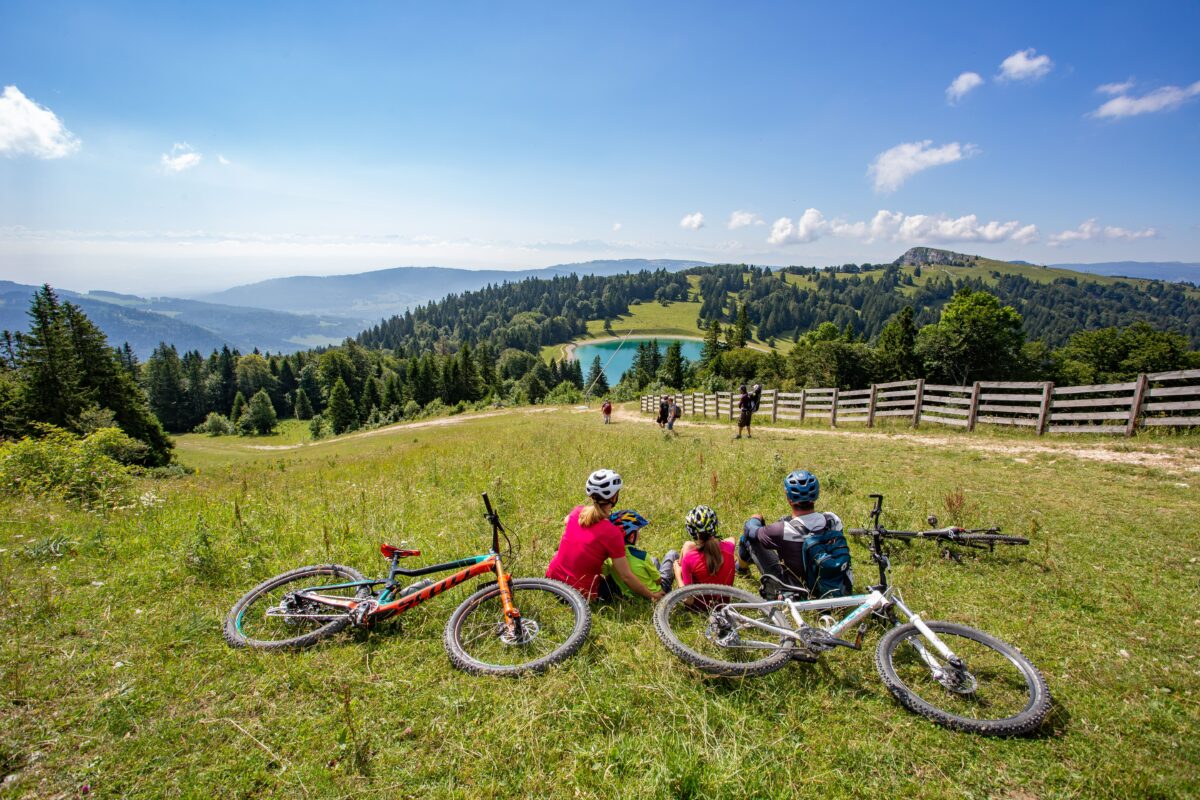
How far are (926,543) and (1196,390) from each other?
11209 mm

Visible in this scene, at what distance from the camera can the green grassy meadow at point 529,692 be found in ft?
10.0

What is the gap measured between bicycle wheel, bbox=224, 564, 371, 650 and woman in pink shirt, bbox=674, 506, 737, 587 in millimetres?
3370

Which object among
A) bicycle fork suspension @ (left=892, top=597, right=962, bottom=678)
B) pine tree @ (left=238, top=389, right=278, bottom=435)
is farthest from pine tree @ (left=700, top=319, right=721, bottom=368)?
bicycle fork suspension @ (left=892, top=597, right=962, bottom=678)

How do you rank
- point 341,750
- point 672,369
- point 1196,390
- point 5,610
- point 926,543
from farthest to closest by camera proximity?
point 672,369 < point 1196,390 < point 926,543 < point 5,610 < point 341,750

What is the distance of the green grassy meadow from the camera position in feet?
10.0

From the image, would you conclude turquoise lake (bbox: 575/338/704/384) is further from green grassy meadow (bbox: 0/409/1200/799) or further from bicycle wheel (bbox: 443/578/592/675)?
bicycle wheel (bbox: 443/578/592/675)

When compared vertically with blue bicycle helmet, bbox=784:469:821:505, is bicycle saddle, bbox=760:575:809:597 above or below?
below

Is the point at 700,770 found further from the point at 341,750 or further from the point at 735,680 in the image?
the point at 341,750

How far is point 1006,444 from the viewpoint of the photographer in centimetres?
1293

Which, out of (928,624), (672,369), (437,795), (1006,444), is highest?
(928,624)

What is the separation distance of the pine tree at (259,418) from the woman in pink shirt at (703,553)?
105821mm

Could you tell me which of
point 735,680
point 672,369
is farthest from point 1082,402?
point 672,369

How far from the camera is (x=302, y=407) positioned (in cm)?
10038

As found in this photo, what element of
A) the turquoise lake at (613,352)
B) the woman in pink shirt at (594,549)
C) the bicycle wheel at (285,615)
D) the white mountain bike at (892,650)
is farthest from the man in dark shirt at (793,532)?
the turquoise lake at (613,352)
